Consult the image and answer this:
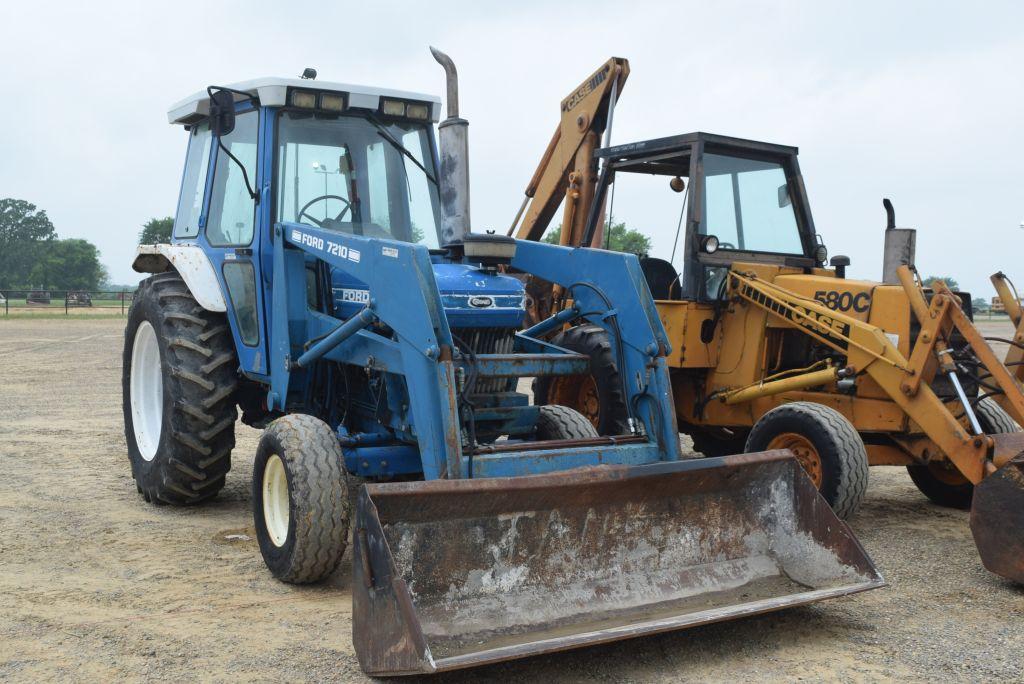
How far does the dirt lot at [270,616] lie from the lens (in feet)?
13.0

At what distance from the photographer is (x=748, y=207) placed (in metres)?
7.77

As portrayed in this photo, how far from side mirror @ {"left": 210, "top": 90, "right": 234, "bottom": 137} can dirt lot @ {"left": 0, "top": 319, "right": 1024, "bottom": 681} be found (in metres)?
2.37

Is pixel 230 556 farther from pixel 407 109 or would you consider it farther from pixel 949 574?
pixel 949 574

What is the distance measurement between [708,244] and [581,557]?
3.65 meters

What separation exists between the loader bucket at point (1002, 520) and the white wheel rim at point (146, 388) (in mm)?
5096

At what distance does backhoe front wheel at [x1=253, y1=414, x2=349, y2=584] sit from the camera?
4.70m

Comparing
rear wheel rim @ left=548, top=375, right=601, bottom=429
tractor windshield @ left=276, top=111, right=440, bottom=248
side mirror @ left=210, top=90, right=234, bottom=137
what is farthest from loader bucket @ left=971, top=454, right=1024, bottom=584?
side mirror @ left=210, top=90, right=234, bottom=137

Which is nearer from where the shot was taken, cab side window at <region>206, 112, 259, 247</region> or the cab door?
the cab door

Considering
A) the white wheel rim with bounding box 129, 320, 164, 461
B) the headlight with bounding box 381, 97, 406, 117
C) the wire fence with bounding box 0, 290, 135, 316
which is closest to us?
the headlight with bounding box 381, 97, 406, 117

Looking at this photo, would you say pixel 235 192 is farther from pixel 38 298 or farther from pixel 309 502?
pixel 38 298

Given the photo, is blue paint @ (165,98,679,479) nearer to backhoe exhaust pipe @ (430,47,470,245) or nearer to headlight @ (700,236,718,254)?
backhoe exhaust pipe @ (430,47,470,245)

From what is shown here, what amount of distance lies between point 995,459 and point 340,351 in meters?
3.55

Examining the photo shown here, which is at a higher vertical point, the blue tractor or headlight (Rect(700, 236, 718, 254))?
headlight (Rect(700, 236, 718, 254))

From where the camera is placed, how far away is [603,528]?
4445mm
